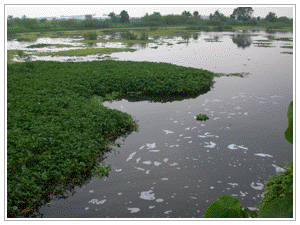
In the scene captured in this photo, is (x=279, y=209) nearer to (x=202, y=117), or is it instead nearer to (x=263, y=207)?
(x=263, y=207)

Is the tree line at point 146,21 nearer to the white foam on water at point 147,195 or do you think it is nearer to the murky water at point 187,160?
the murky water at point 187,160

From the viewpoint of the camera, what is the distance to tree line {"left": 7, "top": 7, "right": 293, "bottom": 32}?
7575 cm

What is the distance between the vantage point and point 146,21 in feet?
314

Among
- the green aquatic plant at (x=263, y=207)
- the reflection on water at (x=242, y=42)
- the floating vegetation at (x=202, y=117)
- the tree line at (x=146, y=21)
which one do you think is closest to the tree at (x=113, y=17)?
the tree line at (x=146, y=21)

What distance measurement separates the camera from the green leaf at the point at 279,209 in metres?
1.08

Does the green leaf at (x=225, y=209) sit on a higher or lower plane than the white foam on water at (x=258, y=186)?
higher

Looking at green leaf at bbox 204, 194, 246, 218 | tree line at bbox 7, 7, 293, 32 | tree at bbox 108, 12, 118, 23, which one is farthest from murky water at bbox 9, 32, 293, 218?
tree at bbox 108, 12, 118, 23

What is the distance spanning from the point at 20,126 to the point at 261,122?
1023cm

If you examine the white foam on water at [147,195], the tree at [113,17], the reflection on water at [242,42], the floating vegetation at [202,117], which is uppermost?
the tree at [113,17]

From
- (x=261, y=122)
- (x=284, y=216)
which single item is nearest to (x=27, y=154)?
(x=284, y=216)

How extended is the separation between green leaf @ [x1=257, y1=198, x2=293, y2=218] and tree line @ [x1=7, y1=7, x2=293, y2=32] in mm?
71035

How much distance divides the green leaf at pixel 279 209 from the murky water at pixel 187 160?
5682mm

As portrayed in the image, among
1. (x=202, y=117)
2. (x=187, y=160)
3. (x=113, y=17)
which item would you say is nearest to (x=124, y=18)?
(x=113, y=17)

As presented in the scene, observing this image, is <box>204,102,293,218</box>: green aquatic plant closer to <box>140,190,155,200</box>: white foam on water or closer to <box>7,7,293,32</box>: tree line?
<box>140,190,155,200</box>: white foam on water
